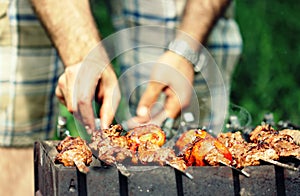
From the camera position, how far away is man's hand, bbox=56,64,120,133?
2.69 m

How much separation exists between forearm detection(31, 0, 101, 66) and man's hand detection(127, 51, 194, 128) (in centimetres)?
30

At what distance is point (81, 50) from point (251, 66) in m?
3.73

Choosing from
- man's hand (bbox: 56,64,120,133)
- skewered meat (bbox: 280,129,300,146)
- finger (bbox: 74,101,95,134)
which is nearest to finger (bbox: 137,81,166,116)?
man's hand (bbox: 56,64,120,133)

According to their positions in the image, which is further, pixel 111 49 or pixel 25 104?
pixel 25 104

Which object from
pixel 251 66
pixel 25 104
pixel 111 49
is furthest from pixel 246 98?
pixel 111 49

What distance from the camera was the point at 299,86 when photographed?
665 cm

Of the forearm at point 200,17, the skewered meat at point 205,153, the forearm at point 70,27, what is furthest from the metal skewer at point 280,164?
the forearm at point 200,17

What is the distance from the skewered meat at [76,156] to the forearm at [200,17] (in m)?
1.11

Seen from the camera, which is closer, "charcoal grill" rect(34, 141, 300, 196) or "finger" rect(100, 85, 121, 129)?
"charcoal grill" rect(34, 141, 300, 196)

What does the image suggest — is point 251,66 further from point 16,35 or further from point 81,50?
point 81,50

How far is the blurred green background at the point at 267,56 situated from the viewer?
6.33 meters

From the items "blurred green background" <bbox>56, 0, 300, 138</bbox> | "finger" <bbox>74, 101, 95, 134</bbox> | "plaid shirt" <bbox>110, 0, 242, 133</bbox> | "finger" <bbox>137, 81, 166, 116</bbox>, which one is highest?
"blurred green background" <bbox>56, 0, 300, 138</bbox>

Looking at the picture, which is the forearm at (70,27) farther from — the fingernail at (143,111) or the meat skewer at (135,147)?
the meat skewer at (135,147)

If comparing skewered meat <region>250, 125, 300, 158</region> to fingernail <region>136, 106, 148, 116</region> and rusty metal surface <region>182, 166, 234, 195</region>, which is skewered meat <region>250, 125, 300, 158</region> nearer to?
rusty metal surface <region>182, 166, 234, 195</region>
